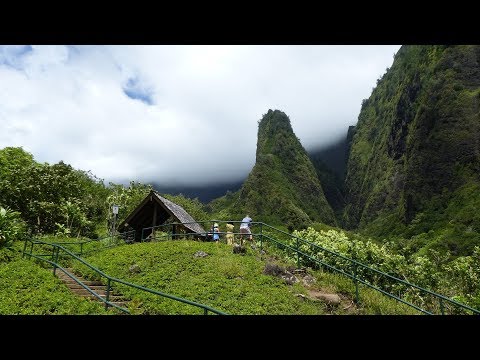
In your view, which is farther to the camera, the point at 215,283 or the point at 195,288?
the point at 215,283

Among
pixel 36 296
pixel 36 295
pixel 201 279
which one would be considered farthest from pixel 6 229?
pixel 201 279

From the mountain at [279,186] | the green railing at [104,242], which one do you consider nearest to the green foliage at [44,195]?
the green railing at [104,242]

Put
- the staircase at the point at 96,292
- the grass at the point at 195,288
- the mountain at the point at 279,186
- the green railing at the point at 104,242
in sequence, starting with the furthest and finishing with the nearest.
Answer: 1. the mountain at the point at 279,186
2. the green railing at the point at 104,242
3. the staircase at the point at 96,292
4. the grass at the point at 195,288

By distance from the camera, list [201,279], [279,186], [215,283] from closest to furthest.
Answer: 1. [215,283]
2. [201,279]
3. [279,186]

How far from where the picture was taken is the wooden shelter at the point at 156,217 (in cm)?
2812

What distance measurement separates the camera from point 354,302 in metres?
14.2

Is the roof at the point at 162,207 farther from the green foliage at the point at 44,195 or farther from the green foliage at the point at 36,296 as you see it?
the green foliage at the point at 36,296

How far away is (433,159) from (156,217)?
8893 cm

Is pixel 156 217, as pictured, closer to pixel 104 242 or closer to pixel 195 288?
pixel 104 242

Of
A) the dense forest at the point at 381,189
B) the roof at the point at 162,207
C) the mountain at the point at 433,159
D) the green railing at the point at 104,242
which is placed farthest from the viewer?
the mountain at the point at 433,159

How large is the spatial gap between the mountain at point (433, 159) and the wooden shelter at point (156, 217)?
58.5m

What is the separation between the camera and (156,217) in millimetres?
29703
